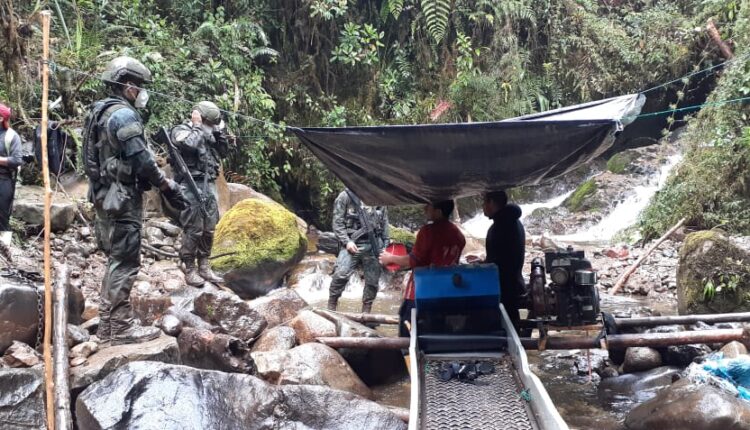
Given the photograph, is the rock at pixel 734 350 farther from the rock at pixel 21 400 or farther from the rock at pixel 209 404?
the rock at pixel 21 400

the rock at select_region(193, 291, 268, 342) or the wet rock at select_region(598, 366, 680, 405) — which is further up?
the rock at select_region(193, 291, 268, 342)

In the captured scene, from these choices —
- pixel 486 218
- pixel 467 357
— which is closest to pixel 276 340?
pixel 467 357

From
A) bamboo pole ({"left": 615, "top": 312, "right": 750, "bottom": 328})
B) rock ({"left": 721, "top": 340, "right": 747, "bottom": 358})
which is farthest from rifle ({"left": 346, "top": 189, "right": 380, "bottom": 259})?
rock ({"left": 721, "top": 340, "right": 747, "bottom": 358})

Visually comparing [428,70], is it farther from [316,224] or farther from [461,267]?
[461,267]

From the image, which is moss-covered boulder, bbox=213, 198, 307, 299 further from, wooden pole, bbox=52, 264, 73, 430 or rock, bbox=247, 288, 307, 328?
wooden pole, bbox=52, 264, 73, 430

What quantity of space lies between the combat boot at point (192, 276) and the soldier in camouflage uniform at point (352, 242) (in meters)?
1.72

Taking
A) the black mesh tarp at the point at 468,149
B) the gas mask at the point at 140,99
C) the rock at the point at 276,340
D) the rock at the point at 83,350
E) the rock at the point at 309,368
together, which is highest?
the gas mask at the point at 140,99

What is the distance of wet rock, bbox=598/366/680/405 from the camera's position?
17.6 ft

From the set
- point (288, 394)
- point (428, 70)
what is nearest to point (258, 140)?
point (428, 70)

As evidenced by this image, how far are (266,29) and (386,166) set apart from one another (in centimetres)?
1064

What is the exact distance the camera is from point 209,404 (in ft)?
12.1

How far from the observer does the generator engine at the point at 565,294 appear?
470cm

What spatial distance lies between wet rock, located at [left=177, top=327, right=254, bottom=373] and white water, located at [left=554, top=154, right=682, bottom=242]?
34.1 feet

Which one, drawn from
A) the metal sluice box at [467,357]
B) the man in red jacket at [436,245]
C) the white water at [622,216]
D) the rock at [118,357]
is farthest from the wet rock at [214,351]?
the white water at [622,216]
